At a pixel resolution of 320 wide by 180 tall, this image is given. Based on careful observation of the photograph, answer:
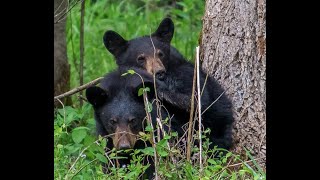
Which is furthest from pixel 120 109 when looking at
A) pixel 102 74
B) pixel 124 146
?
pixel 102 74

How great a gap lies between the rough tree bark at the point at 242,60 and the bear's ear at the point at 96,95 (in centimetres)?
129

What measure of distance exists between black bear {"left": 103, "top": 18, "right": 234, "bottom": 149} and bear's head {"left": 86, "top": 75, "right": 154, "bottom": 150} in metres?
0.49

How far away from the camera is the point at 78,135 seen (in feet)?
22.0

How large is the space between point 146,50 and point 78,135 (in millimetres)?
1666

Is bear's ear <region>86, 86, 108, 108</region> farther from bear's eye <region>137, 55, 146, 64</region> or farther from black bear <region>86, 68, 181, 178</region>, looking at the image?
bear's eye <region>137, 55, 146, 64</region>

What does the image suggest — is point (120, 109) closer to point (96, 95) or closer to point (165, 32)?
point (96, 95)

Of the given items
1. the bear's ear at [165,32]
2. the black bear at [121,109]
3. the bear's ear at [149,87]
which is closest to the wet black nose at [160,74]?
the black bear at [121,109]

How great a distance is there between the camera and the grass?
18.8 feet

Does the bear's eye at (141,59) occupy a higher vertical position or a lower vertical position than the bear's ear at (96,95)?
higher

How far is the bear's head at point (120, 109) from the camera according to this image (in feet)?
21.2

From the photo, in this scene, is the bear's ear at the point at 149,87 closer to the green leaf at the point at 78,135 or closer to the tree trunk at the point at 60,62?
the green leaf at the point at 78,135

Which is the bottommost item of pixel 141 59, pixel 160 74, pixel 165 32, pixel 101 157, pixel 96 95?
pixel 101 157

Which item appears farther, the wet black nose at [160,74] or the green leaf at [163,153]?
the wet black nose at [160,74]
